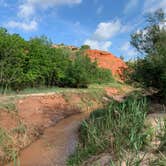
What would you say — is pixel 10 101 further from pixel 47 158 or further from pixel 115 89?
pixel 115 89

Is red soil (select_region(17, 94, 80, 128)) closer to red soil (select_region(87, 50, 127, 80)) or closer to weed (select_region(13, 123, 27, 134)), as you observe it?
weed (select_region(13, 123, 27, 134))

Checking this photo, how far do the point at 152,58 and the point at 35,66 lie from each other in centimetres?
984

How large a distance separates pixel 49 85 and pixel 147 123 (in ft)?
56.2

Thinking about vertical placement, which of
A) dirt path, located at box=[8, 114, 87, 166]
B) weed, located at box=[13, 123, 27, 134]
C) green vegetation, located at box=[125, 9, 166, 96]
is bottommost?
dirt path, located at box=[8, 114, 87, 166]

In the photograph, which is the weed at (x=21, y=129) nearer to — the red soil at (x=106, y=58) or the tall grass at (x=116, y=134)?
the tall grass at (x=116, y=134)

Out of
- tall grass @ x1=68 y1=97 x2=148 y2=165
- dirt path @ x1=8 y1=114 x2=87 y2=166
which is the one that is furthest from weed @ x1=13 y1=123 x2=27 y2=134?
tall grass @ x1=68 y1=97 x2=148 y2=165

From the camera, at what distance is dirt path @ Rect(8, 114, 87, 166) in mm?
8398

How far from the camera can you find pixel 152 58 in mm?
13188

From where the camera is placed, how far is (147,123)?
706 cm

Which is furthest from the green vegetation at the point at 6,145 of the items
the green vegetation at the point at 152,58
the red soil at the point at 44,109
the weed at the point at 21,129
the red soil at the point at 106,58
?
the red soil at the point at 106,58

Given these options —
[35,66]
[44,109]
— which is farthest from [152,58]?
[35,66]

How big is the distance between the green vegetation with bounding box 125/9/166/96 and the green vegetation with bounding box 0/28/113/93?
7914 mm

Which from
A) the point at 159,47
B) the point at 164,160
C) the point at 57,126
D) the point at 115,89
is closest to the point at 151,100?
the point at 159,47

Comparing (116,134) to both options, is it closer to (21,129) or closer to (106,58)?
(21,129)
